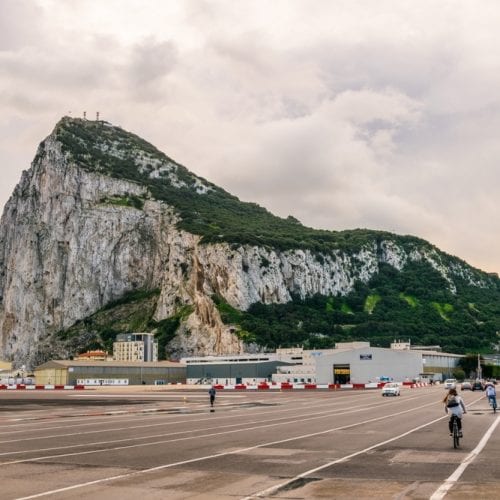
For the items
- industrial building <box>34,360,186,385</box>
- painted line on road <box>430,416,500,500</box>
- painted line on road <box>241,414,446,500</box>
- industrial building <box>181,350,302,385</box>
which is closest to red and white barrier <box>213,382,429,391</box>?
industrial building <box>181,350,302,385</box>

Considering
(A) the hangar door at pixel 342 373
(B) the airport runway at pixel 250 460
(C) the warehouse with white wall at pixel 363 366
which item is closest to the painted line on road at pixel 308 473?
(B) the airport runway at pixel 250 460

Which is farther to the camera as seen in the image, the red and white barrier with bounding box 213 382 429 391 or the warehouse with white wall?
the warehouse with white wall

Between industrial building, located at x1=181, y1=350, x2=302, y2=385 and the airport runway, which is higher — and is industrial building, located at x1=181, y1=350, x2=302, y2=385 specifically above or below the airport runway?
below

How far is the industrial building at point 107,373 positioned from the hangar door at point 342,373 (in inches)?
1606

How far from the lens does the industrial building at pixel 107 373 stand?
137250mm

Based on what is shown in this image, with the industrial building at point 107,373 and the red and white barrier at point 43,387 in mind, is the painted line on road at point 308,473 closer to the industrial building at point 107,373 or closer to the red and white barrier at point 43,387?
the red and white barrier at point 43,387

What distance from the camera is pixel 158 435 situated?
2497 cm

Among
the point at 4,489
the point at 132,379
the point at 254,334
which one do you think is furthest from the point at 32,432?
the point at 254,334

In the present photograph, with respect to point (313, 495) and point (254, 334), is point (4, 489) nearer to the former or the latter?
point (313, 495)

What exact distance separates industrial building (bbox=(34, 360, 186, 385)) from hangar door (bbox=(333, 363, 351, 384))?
40.8m

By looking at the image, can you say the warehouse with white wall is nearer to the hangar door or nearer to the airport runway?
the hangar door

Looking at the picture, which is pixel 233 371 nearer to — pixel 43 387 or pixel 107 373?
pixel 107 373

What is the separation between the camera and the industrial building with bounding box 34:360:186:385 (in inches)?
5404

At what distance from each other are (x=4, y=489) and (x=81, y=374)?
5186 inches
